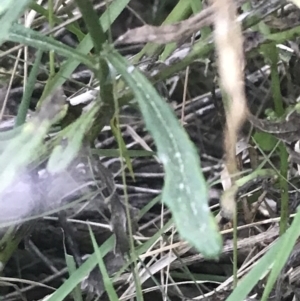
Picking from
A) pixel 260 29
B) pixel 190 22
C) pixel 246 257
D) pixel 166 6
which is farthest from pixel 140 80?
pixel 166 6

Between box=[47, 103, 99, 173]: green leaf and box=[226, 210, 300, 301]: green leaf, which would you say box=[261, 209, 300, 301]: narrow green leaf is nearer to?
box=[226, 210, 300, 301]: green leaf

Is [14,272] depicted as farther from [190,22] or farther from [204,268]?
[190,22]

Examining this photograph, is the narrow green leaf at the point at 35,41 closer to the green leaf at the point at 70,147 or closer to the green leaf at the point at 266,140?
the green leaf at the point at 70,147

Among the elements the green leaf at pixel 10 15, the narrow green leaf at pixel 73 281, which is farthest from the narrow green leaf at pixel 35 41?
the narrow green leaf at pixel 73 281

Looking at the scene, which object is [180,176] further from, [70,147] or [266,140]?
[266,140]

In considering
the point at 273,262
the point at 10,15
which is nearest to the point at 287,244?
the point at 273,262

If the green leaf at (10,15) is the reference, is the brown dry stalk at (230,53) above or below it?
below

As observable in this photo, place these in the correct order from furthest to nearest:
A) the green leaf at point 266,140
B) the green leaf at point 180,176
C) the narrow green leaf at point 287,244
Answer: the green leaf at point 266,140 → the narrow green leaf at point 287,244 → the green leaf at point 180,176

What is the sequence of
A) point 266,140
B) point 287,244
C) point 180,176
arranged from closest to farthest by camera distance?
point 180,176
point 287,244
point 266,140
